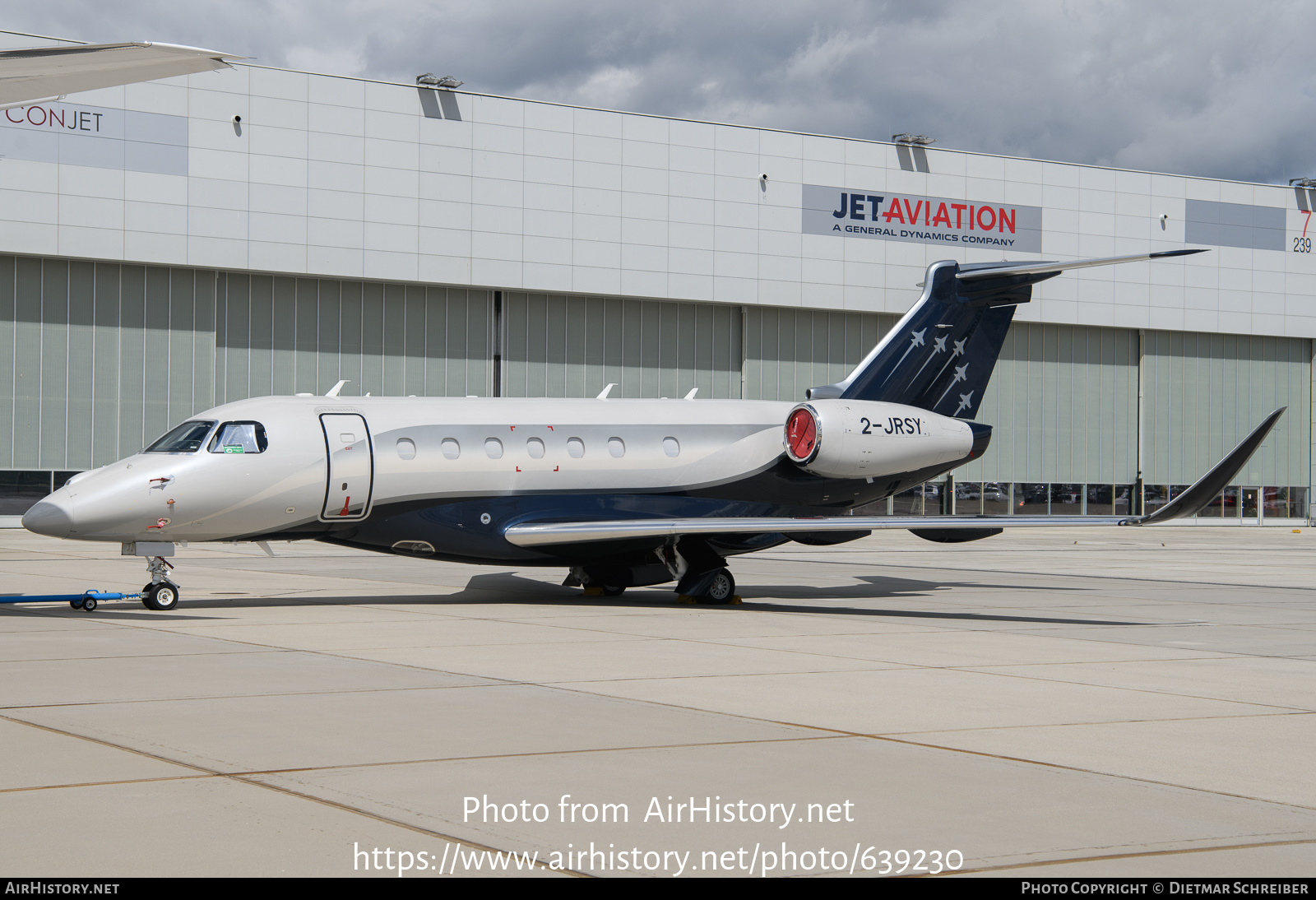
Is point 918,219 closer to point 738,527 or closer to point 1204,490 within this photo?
point 738,527

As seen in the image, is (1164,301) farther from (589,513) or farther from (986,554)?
(589,513)

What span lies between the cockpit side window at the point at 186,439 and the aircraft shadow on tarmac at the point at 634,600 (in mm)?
2135

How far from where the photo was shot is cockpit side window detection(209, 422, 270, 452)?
705 inches

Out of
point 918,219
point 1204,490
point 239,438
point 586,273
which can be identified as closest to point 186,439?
point 239,438

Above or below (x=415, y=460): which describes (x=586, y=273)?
above

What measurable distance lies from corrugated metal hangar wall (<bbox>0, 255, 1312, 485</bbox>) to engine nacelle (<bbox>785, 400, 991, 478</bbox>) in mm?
25381

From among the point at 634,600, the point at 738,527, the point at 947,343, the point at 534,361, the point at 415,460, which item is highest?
the point at 534,361

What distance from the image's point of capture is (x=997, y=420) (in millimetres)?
54812

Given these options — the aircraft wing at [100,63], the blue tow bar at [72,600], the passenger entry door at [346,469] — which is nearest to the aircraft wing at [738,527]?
the passenger entry door at [346,469]

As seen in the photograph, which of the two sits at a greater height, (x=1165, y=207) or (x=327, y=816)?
(x=1165, y=207)

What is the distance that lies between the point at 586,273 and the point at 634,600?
27477 mm

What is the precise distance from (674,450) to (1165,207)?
141 feet

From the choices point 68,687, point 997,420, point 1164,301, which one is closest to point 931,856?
point 68,687

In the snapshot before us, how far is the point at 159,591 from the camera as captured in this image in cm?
1762
